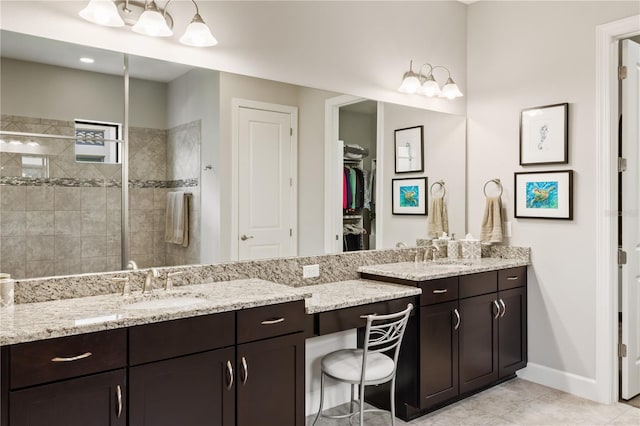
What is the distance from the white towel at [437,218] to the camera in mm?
3900

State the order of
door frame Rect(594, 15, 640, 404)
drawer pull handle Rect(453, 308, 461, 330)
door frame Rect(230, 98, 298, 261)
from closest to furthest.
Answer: door frame Rect(230, 98, 298, 261), drawer pull handle Rect(453, 308, 461, 330), door frame Rect(594, 15, 640, 404)

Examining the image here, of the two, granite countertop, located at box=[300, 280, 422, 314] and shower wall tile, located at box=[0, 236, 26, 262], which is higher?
shower wall tile, located at box=[0, 236, 26, 262]

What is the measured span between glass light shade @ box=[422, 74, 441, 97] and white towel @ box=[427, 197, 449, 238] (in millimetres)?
863

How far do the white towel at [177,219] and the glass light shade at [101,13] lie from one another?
34.3 inches

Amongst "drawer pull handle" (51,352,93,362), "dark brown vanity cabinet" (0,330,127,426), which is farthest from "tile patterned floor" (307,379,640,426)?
"drawer pull handle" (51,352,93,362)

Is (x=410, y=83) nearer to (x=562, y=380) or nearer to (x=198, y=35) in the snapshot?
(x=198, y=35)

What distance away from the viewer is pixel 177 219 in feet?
8.26

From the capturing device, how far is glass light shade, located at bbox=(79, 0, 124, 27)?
215 centimetres

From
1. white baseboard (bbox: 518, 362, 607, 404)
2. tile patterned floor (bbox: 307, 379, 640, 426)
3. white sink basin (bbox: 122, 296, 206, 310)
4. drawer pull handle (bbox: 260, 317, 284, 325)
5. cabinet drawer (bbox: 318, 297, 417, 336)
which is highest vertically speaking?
white sink basin (bbox: 122, 296, 206, 310)

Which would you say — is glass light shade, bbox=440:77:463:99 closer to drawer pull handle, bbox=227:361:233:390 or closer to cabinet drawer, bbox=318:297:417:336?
cabinet drawer, bbox=318:297:417:336

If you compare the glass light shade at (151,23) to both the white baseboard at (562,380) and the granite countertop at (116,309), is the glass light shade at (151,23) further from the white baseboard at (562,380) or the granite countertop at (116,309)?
the white baseboard at (562,380)

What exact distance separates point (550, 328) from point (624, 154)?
1392 millimetres

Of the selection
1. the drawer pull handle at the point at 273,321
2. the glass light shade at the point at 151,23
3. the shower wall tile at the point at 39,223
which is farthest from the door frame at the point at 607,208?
the shower wall tile at the point at 39,223

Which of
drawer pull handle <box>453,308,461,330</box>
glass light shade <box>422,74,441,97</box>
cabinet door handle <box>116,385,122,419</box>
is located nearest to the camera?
cabinet door handle <box>116,385,122,419</box>
